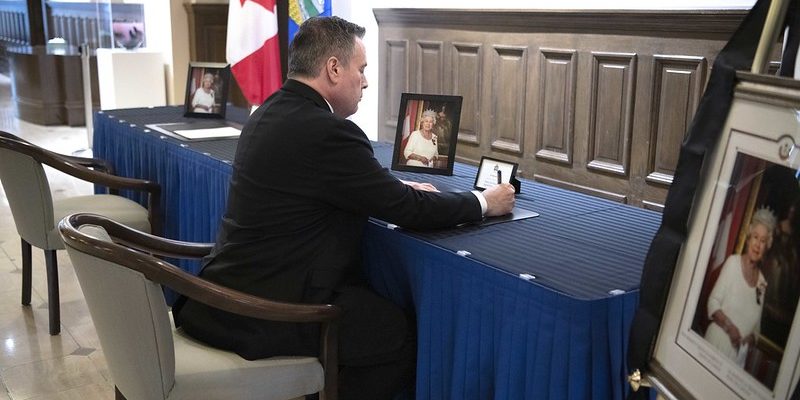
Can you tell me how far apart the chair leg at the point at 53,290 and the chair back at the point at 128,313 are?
5.04 ft

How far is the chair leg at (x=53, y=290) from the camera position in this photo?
314 cm

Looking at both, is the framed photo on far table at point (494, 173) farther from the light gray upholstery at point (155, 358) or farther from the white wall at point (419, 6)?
the white wall at point (419, 6)

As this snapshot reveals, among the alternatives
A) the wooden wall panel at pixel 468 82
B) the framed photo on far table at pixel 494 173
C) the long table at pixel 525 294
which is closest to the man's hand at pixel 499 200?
the long table at pixel 525 294

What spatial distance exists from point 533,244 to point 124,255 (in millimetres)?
930

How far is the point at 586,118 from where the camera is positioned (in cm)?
400

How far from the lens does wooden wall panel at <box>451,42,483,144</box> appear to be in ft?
15.1

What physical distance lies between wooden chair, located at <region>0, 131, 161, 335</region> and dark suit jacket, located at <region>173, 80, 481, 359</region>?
1312mm

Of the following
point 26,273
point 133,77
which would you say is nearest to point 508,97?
point 26,273

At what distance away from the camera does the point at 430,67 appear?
4.96 m

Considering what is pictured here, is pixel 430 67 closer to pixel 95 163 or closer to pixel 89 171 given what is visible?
pixel 95 163

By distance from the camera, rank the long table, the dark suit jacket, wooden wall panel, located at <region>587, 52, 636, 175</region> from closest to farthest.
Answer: the long table
the dark suit jacket
wooden wall panel, located at <region>587, 52, 636, 175</region>

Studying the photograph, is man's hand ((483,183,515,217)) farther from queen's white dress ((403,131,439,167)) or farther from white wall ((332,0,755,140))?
white wall ((332,0,755,140))

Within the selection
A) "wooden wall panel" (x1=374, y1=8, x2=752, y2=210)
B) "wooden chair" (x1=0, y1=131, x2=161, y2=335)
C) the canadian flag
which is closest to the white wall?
"wooden wall panel" (x1=374, y1=8, x2=752, y2=210)

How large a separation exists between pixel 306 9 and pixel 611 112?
213cm
